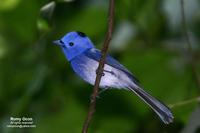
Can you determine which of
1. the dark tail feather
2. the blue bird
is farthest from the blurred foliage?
the dark tail feather

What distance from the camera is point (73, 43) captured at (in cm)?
190

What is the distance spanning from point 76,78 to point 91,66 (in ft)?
3.89

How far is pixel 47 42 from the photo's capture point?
301 cm

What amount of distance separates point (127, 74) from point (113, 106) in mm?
1069

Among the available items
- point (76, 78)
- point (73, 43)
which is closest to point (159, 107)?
point (73, 43)

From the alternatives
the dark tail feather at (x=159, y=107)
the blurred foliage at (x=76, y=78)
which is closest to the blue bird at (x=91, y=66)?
the dark tail feather at (x=159, y=107)

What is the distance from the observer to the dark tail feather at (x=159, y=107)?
1.66 metres

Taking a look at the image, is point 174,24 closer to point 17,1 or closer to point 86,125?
point 17,1

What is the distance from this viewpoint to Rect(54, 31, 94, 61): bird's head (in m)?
1.89

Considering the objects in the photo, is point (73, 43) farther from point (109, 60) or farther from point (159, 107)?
point (159, 107)

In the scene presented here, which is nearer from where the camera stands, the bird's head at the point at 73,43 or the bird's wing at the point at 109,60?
the bird's head at the point at 73,43

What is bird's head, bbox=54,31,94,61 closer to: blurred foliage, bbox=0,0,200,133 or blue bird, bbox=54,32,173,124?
blue bird, bbox=54,32,173,124

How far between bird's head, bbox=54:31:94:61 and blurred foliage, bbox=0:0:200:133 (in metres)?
0.66

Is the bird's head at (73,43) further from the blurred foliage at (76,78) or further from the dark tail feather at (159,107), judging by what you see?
the blurred foliage at (76,78)
